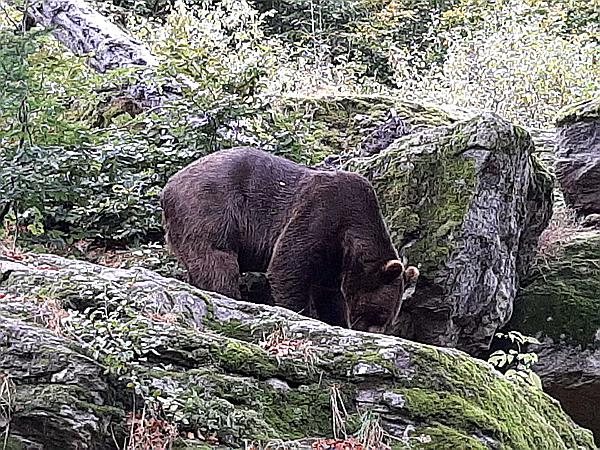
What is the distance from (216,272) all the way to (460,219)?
1.75 metres

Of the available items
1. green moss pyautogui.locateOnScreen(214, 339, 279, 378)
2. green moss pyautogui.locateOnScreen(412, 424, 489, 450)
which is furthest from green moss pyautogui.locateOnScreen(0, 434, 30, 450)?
green moss pyautogui.locateOnScreen(412, 424, 489, 450)

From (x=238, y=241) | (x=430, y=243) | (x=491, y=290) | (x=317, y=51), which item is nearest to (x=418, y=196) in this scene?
(x=430, y=243)

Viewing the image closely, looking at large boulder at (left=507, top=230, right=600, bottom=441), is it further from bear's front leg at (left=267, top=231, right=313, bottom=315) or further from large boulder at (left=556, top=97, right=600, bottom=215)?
bear's front leg at (left=267, top=231, right=313, bottom=315)

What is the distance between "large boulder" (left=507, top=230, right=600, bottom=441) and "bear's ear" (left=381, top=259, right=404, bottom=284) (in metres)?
1.31

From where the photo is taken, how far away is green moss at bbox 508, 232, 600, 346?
682 cm

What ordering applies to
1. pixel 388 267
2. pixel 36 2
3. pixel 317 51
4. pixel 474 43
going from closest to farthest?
pixel 388 267 < pixel 36 2 < pixel 474 43 < pixel 317 51

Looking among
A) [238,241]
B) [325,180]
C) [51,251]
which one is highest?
[325,180]

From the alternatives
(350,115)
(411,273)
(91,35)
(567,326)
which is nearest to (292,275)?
(411,273)

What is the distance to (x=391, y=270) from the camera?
6.05 meters

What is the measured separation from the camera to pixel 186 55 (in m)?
9.24

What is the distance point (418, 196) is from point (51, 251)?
110 inches

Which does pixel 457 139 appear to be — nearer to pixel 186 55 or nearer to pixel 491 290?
pixel 491 290

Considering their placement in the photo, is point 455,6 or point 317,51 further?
point 455,6

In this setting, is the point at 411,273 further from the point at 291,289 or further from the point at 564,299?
the point at 564,299
